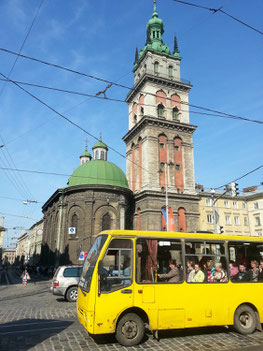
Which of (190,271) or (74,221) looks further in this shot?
(74,221)

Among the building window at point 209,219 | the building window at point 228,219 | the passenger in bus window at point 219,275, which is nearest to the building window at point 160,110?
the building window at point 209,219

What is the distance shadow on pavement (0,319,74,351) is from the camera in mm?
6500

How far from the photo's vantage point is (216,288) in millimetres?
7758

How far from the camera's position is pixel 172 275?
24.5 feet

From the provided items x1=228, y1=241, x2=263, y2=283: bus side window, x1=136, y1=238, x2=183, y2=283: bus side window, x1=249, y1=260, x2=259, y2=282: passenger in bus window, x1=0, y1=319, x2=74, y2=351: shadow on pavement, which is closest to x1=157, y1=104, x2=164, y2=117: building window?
x1=228, y1=241, x2=263, y2=283: bus side window

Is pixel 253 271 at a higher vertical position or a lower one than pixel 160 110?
lower

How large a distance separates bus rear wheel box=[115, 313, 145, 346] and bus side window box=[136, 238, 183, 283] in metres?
0.94

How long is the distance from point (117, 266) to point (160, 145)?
3194cm

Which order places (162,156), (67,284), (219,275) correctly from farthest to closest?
(162,156) → (67,284) → (219,275)

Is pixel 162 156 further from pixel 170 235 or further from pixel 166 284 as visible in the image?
pixel 166 284

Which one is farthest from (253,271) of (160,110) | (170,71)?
(170,71)

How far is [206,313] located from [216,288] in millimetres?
750

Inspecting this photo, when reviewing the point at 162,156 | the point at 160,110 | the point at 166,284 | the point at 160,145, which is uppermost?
the point at 160,110

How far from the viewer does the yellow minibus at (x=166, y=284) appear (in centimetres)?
675
